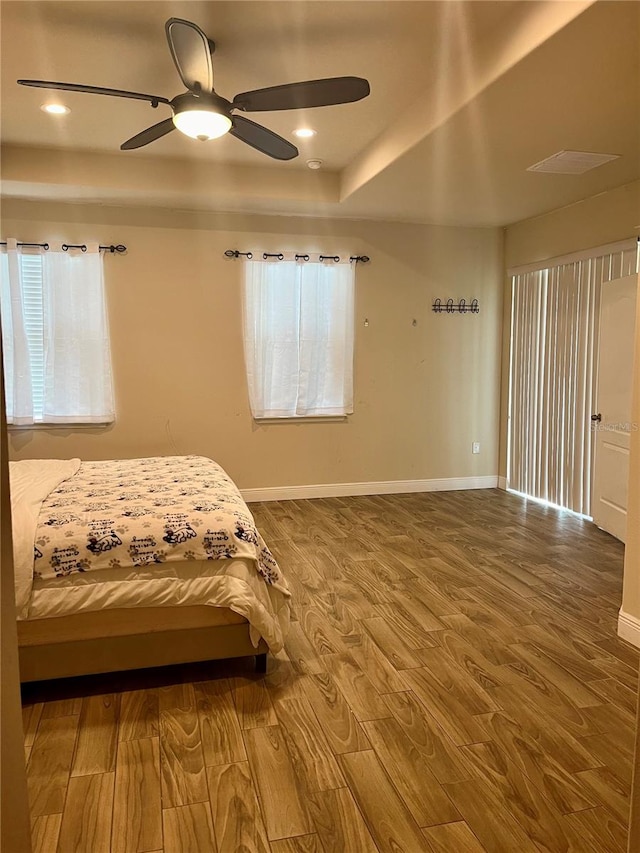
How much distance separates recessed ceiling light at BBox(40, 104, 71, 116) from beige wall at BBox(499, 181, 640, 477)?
380 centimetres

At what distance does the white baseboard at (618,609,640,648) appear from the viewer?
2.93m

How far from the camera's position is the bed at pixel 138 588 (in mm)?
2400

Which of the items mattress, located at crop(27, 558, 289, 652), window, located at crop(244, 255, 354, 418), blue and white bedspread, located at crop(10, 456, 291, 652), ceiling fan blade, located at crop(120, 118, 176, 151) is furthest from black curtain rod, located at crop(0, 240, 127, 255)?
mattress, located at crop(27, 558, 289, 652)

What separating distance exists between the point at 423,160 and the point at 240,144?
127 centimetres

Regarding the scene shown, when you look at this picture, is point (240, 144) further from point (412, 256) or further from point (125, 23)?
point (412, 256)

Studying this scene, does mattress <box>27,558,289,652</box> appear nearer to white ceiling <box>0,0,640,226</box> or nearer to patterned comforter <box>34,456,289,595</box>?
patterned comforter <box>34,456,289,595</box>

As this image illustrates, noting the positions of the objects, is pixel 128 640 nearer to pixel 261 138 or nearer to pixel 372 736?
pixel 372 736

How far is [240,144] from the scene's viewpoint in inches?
167

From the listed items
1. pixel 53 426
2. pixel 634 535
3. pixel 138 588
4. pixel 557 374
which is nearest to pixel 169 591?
pixel 138 588

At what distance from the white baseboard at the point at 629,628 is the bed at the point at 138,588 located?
1.65 m

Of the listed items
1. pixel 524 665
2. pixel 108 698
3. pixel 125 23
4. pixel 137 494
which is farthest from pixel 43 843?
pixel 125 23

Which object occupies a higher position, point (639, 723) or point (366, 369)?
point (366, 369)

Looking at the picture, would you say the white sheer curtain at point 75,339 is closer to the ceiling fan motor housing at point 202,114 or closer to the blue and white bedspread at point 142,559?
the blue and white bedspread at point 142,559

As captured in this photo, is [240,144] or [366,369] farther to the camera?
[366,369]
